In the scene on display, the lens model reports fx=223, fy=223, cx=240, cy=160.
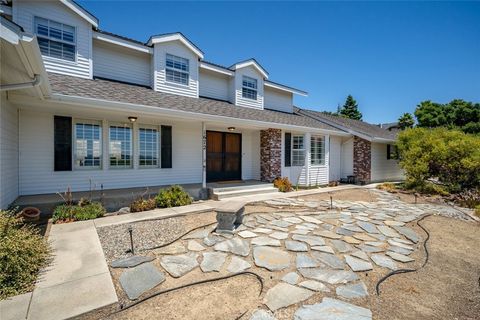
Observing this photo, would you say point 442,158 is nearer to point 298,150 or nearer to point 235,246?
point 298,150

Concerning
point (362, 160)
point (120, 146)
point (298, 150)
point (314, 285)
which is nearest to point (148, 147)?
point (120, 146)

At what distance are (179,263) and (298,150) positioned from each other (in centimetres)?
940

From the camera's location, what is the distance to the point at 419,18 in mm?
8336

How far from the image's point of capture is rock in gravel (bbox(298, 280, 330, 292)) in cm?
292

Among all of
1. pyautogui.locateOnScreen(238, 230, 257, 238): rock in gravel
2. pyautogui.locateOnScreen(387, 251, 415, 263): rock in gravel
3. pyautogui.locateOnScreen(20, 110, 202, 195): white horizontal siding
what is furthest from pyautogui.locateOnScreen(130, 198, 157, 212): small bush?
pyautogui.locateOnScreen(387, 251, 415, 263): rock in gravel

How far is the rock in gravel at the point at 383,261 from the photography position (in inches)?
141

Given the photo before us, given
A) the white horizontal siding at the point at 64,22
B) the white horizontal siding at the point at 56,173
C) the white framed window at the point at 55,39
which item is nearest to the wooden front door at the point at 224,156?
the white horizontal siding at the point at 56,173

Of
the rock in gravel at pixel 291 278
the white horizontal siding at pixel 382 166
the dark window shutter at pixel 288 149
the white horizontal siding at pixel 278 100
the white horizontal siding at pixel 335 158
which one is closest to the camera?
the rock in gravel at pixel 291 278

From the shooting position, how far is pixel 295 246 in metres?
4.22

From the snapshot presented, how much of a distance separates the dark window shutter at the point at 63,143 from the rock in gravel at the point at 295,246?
22.5ft

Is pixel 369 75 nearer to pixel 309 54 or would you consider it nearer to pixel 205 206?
pixel 309 54

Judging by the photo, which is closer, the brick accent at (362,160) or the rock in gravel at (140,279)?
the rock in gravel at (140,279)

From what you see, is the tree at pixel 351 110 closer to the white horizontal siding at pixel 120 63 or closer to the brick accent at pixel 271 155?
the brick accent at pixel 271 155

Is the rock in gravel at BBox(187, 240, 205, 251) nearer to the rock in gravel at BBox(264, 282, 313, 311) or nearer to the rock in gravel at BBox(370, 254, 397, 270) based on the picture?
the rock in gravel at BBox(264, 282, 313, 311)
